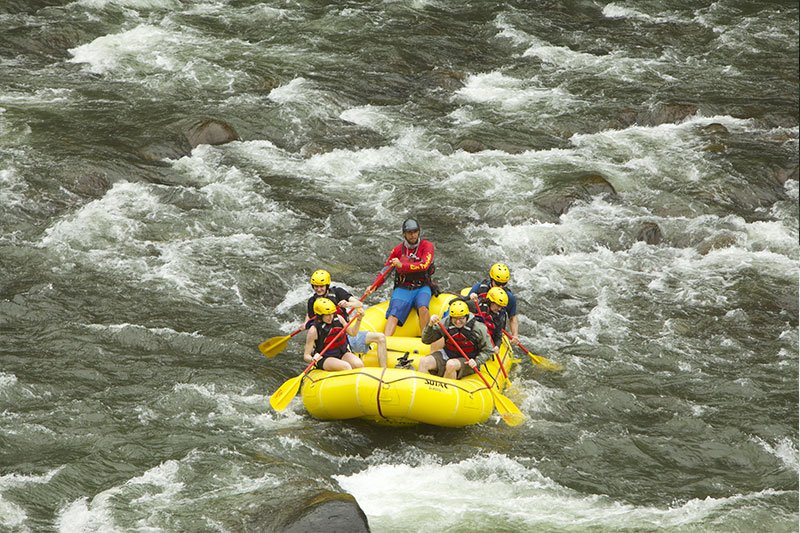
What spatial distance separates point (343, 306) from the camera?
955cm

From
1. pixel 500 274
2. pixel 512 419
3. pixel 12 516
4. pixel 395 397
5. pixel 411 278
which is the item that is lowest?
pixel 12 516

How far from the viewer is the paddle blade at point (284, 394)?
8883 millimetres

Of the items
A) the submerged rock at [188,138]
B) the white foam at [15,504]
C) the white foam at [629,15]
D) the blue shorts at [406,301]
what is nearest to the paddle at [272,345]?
the blue shorts at [406,301]

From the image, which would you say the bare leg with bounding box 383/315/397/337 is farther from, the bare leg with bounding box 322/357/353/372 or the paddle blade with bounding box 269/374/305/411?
the paddle blade with bounding box 269/374/305/411

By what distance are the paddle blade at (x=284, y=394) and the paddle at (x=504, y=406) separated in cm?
156

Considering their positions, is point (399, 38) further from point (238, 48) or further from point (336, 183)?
point (336, 183)

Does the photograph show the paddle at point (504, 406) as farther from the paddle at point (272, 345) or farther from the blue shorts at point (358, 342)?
the paddle at point (272, 345)

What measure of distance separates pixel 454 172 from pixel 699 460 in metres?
6.98

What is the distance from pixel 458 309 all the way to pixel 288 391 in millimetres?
1858

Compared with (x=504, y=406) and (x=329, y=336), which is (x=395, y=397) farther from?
(x=504, y=406)

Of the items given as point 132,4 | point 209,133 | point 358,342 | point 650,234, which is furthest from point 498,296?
point 132,4

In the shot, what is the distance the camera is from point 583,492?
835 cm

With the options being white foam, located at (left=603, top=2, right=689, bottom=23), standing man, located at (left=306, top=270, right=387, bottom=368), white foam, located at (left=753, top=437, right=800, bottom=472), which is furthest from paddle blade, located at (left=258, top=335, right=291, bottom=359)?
white foam, located at (left=603, top=2, right=689, bottom=23)

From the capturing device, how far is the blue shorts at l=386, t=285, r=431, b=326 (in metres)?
10.2
